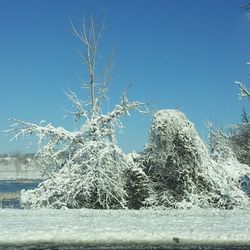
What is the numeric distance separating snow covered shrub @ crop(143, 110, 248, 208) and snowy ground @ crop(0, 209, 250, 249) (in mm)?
4027

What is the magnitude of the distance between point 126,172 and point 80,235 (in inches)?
383

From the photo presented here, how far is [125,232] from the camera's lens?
45.5 ft

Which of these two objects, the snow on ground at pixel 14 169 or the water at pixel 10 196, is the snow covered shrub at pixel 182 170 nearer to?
the water at pixel 10 196

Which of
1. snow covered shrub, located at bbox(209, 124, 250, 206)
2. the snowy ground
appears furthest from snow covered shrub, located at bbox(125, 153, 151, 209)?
the snowy ground

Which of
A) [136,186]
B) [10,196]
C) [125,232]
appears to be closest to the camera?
[125,232]

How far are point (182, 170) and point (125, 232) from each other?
342 inches

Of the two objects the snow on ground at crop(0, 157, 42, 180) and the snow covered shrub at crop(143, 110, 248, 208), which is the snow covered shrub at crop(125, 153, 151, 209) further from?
the snow on ground at crop(0, 157, 42, 180)

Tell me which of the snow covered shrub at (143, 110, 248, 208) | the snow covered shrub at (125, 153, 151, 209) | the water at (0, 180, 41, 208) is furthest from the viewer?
the water at (0, 180, 41, 208)

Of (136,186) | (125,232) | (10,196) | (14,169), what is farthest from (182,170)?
(14,169)

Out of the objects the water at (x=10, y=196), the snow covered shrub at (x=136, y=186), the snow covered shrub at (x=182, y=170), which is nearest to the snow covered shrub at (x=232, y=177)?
the snow covered shrub at (x=182, y=170)

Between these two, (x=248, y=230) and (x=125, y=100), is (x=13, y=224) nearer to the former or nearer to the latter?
(x=248, y=230)

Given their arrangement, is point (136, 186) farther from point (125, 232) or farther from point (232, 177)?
point (125, 232)

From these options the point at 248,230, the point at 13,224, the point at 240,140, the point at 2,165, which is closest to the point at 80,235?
the point at 13,224

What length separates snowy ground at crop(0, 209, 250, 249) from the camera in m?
12.9
